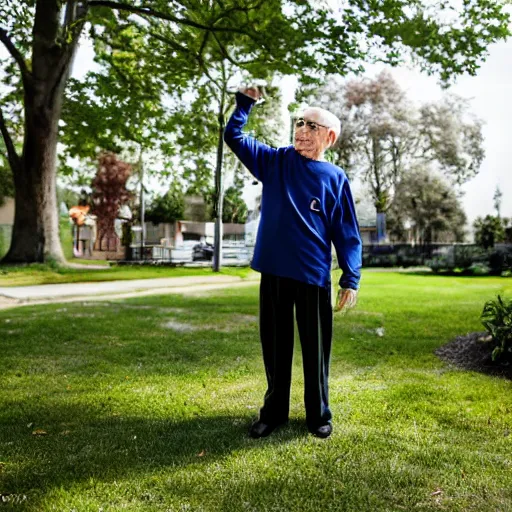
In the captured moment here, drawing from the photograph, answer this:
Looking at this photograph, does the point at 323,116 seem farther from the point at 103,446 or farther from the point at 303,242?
the point at 103,446

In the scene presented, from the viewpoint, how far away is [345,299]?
215 cm

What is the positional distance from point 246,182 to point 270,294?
31.3 ft

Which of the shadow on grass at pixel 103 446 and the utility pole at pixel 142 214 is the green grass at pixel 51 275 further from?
the shadow on grass at pixel 103 446

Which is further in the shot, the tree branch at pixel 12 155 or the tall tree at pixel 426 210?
the tall tree at pixel 426 210

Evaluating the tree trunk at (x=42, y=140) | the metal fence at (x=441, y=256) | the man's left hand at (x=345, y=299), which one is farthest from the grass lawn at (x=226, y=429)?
the metal fence at (x=441, y=256)

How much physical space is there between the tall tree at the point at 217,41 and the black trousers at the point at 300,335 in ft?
17.8

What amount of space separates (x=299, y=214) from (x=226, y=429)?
0.97 metres

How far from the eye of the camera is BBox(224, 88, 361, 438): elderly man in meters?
2.07

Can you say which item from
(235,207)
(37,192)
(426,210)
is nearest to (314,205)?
(37,192)

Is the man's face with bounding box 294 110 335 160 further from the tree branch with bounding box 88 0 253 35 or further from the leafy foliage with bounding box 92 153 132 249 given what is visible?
the leafy foliage with bounding box 92 153 132 249

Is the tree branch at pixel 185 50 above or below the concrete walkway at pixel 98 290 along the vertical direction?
above

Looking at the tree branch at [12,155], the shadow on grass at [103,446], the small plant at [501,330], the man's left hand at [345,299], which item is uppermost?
the tree branch at [12,155]

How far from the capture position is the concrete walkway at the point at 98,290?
6.74 m

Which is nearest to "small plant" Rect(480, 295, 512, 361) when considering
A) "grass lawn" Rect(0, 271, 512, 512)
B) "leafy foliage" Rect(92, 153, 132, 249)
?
"grass lawn" Rect(0, 271, 512, 512)
